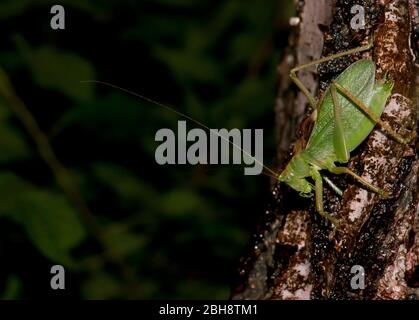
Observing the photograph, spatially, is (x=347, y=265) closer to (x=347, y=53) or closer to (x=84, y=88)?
(x=347, y=53)

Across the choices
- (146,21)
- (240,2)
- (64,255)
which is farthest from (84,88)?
(240,2)

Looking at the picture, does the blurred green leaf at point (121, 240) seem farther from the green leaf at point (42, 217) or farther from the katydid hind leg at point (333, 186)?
the katydid hind leg at point (333, 186)

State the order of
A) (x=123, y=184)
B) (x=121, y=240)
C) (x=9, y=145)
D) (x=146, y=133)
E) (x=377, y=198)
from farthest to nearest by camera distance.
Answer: (x=146, y=133) → (x=123, y=184) → (x=121, y=240) → (x=9, y=145) → (x=377, y=198)

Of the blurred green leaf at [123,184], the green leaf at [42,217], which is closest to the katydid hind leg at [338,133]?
the green leaf at [42,217]

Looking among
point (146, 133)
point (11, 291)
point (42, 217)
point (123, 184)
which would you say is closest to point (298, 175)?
point (42, 217)

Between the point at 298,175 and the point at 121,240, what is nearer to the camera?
the point at 298,175

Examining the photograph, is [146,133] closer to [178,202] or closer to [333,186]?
[178,202]

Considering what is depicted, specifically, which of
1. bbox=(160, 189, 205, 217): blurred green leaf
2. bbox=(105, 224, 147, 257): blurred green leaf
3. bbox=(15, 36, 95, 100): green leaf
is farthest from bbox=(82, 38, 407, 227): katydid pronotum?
bbox=(105, 224, 147, 257): blurred green leaf

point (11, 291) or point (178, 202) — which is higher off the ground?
point (178, 202)
